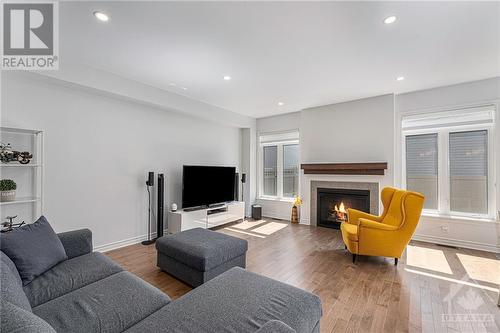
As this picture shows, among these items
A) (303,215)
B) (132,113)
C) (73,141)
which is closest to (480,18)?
(303,215)

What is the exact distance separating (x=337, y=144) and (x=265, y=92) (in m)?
1.93

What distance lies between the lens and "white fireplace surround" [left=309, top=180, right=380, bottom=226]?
4.34 meters

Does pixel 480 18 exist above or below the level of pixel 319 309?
above

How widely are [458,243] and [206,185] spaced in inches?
178

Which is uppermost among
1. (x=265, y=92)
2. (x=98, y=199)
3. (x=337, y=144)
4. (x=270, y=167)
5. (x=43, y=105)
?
(x=265, y=92)

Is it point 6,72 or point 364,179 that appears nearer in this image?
point 6,72

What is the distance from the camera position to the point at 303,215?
17.3 ft

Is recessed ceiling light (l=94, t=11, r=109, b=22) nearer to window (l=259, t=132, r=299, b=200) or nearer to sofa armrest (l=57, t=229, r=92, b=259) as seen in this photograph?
sofa armrest (l=57, t=229, r=92, b=259)

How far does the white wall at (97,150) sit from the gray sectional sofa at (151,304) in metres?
1.75

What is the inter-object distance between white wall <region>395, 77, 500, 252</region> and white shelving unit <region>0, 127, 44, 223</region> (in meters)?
5.52

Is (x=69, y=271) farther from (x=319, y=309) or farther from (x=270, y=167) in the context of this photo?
(x=270, y=167)

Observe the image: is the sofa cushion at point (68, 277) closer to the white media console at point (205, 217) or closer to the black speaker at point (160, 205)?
the black speaker at point (160, 205)

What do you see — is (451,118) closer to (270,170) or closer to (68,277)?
(270,170)

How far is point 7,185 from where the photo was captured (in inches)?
97.1
